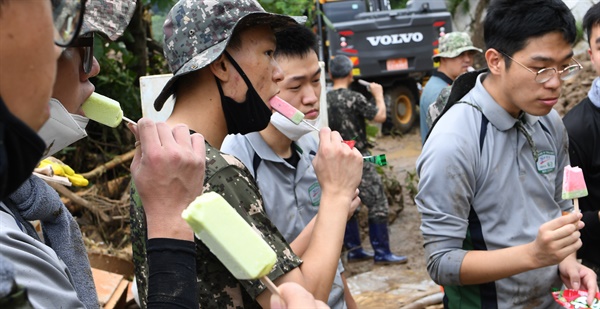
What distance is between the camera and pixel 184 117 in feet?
7.13

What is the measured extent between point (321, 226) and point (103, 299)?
2360 mm

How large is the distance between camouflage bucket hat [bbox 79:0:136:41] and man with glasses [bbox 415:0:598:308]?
137 cm

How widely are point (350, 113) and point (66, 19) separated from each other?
621cm

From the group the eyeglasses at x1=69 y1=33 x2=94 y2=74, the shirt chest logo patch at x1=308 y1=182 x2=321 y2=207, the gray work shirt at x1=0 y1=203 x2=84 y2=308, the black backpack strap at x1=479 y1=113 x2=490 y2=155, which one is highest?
the eyeglasses at x1=69 y1=33 x2=94 y2=74

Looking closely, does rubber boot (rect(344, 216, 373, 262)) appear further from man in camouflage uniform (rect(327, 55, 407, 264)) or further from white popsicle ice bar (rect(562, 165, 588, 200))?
white popsicle ice bar (rect(562, 165, 588, 200))

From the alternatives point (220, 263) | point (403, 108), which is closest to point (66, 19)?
point (220, 263)

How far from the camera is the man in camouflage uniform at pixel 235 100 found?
6.56 ft

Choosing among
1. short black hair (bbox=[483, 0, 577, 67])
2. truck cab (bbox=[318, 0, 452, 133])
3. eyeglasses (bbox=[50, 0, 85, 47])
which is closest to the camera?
eyeglasses (bbox=[50, 0, 85, 47])

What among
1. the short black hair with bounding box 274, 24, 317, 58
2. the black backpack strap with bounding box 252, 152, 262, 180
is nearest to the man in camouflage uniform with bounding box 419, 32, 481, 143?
the short black hair with bounding box 274, 24, 317, 58

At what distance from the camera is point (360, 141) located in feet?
24.3

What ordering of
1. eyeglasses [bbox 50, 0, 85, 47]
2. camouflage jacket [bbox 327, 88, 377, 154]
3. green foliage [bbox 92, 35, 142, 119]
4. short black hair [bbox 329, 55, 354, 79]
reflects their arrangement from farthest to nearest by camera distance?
1. short black hair [bbox 329, 55, 354, 79]
2. camouflage jacket [bbox 327, 88, 377, 154]
3. green foliage [bbox 92, 35, 142, 119]
4. eyeglasses [bbox 50, 0, 85, 47]

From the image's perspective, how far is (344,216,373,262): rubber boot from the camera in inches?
297

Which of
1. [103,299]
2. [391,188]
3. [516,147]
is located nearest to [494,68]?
[516,147]

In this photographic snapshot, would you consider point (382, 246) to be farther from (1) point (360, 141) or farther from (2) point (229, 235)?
(2) point (229, 235)
